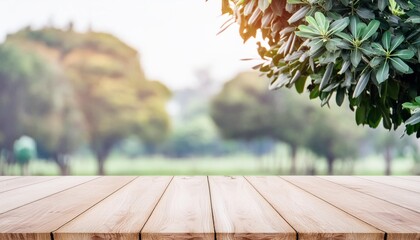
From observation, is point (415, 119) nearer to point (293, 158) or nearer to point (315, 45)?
point (315, 45)

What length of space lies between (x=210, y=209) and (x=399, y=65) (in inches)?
30.2

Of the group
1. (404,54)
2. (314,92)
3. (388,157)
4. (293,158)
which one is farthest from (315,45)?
(388,157)

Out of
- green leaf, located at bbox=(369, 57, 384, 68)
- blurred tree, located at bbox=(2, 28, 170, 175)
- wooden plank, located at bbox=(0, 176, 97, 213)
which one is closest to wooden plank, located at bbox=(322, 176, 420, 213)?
green leaf, located at bbox=(369, 57, 384, 68)

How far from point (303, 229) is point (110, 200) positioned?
0.74 metres

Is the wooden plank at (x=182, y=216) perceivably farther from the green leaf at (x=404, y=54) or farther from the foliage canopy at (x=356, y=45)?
Result: the green leaf at (x=404, y=54)

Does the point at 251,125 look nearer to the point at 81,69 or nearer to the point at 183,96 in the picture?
the point at 183,96

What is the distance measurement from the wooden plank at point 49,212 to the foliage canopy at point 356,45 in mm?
900

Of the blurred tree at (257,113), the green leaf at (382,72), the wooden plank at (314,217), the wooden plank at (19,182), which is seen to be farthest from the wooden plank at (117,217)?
the blurred tree at (257,113)

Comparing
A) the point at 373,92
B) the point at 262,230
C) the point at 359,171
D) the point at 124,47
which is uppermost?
the point at 124,47

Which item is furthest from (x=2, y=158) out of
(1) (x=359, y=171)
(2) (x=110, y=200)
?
(2) (x=110, y=200)

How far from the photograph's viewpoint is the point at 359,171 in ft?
62.1

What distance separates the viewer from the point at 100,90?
17.5 meters

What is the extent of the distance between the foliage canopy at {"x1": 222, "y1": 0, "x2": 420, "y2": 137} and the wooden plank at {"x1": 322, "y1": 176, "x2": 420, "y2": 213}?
251mm

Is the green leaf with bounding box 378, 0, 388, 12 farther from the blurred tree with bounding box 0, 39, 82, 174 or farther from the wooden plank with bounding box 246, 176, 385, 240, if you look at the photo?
the blurred tree with bounding box 0, 39, 82, 174
